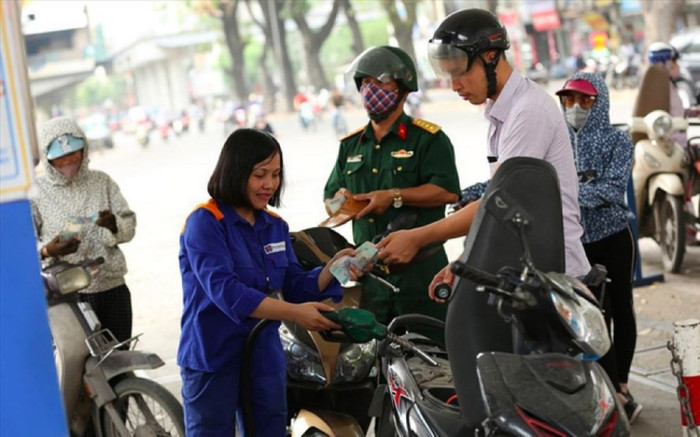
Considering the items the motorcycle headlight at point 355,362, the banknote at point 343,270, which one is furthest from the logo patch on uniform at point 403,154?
the banknote at point 343,270

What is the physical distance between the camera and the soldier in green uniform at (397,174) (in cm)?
507

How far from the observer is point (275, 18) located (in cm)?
4931

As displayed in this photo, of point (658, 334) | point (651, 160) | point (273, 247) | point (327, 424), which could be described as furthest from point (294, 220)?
point (273, 247)

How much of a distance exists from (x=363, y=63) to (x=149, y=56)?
6499 cm

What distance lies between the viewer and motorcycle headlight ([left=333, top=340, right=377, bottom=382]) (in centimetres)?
452

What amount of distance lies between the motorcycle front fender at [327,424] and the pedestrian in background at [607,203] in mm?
1886

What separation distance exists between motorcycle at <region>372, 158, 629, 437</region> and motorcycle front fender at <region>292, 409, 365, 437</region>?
781 millimetres

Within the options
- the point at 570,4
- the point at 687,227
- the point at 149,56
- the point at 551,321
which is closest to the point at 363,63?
the point at 551,321

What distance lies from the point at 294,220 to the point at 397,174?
1067 cm

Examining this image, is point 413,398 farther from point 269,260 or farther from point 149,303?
point 149,303

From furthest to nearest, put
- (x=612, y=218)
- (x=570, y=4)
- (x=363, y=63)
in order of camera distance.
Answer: (x=570, y=4)
(x=612, y=218)
(x=363, y=63)

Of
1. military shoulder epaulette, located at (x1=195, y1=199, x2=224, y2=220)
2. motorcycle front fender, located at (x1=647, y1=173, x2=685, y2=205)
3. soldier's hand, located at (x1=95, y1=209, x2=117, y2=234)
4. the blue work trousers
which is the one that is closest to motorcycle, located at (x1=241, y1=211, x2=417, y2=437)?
the blue work trousers

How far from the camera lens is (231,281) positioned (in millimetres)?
3914

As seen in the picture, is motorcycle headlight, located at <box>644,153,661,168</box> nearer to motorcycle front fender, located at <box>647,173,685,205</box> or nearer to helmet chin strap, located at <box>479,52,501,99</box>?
motorcycle front fender, located at <box>647,173,685,205</box>
